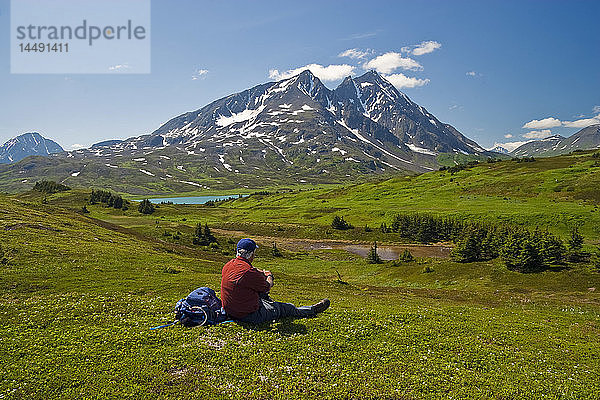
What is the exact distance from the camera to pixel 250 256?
1552 centimetres

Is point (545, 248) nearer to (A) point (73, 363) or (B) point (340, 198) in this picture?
(A) point (73, 363)

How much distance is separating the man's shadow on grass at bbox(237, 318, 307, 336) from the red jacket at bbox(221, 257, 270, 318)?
27.5 inches

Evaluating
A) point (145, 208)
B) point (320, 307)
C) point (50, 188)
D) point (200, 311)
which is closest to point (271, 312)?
point (200, 311)

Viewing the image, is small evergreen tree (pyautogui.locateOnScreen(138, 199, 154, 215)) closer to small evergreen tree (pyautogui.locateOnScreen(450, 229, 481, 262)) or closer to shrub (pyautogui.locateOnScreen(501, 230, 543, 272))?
small evergreen tree (pyautogui.locateOnScreen(450, 229, 481, 262))

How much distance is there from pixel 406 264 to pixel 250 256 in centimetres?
5275

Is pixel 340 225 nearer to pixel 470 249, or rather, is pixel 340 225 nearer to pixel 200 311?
pixel 470 249

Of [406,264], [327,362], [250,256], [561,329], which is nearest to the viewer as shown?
[327,362]

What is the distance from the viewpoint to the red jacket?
1508cm

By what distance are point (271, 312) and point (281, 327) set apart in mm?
925

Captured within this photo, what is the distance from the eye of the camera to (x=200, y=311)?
16109 millimetres

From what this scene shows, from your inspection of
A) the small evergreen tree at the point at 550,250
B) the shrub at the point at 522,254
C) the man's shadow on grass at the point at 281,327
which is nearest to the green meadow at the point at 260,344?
the man's shadow on grass at the point at 281,327

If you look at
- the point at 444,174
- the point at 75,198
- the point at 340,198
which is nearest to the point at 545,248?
the point at 340,198

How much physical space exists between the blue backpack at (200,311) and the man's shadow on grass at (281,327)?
1220 millimetres

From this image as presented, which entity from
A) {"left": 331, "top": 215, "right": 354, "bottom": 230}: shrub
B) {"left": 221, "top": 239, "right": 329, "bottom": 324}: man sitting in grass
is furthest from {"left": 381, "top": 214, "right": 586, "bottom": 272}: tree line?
{"left": 331, "top": 215, "right": 354, "bottom": 230}: shrub
